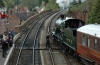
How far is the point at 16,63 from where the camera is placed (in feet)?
64.9

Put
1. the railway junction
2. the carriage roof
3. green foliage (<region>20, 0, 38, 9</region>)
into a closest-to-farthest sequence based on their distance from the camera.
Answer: the carriage roof < the railway junction < green foliage (<region>20, 0, 38, 9</region>)

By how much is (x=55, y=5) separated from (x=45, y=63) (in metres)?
64.3

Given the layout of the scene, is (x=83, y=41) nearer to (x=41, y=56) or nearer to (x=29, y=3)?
(x=41, y=56)

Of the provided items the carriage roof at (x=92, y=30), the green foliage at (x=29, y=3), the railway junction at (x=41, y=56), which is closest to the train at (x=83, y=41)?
the carriage roof at (x=92, y=30)

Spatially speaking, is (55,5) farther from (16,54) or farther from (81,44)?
(81,44)

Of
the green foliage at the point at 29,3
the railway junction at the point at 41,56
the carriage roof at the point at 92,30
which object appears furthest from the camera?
the green foliage at the point at 29,3

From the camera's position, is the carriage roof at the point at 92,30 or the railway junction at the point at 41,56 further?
the railway junction at the point at 41,56

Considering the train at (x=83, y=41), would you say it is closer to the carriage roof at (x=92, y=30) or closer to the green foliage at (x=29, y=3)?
the carriage roof at (x=92, y=30)

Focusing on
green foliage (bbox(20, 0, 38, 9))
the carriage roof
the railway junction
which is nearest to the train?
the carriage roof

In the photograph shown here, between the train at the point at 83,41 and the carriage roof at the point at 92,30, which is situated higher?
the carriage roof at the point at 92,30

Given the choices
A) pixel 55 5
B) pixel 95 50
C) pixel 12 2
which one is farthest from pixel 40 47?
pixel 12 2

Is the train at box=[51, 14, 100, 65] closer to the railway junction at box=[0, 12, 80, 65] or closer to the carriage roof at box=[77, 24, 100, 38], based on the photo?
the carriage roof at box=[77, 24, 100, 38]

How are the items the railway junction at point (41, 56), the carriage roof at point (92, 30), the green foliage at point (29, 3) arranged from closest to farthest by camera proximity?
the carriage roof at point (92, 30) → the railway junction at point (41, 56) → the green foliage at point (29, 3)

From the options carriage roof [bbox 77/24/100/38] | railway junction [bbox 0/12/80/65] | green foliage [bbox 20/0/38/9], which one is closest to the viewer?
carriage roof [bbox 77/24/100/38]
